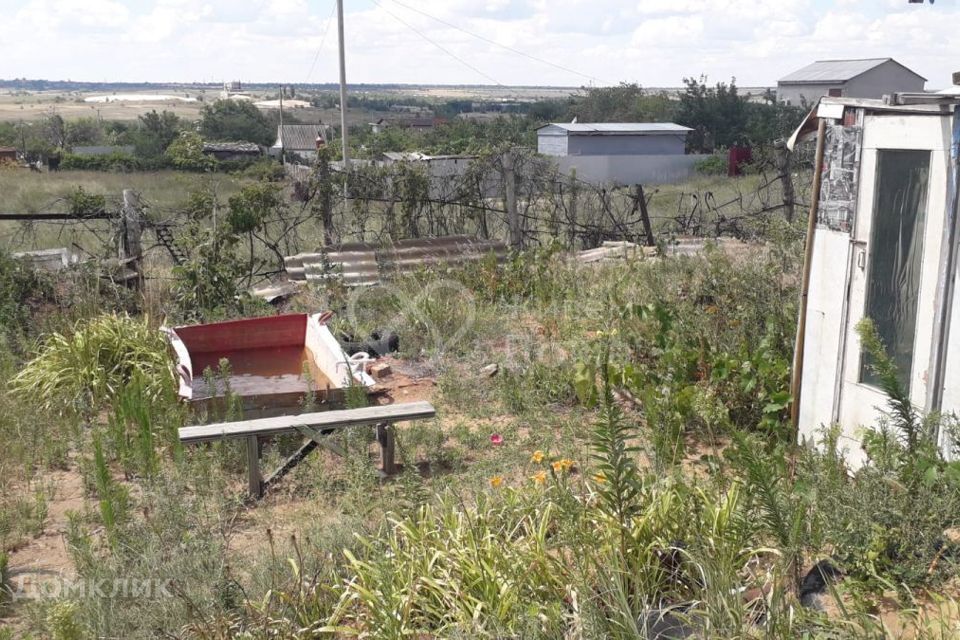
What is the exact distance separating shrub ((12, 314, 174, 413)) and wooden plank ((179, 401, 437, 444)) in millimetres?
1295

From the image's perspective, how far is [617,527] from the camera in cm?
369

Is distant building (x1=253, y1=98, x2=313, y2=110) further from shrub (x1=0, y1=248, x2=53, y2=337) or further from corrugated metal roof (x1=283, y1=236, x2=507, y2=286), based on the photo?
shrub (x1=0, y1=248, x2=53, y2=337)

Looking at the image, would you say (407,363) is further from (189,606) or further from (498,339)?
(189,606)

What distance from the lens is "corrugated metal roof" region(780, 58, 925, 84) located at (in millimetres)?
48950

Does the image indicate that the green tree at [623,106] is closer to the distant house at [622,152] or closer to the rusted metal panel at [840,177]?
the distant house at [622,152]

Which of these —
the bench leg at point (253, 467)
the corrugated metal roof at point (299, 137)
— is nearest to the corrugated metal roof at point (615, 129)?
the corrugated metal roof at point (299, 137)

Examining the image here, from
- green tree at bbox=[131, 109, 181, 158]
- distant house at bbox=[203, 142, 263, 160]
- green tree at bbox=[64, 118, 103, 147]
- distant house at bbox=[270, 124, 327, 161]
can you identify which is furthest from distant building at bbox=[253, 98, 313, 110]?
distant house at bbox=[203, 142, 263, 160]

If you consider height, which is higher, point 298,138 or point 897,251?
point 298,138

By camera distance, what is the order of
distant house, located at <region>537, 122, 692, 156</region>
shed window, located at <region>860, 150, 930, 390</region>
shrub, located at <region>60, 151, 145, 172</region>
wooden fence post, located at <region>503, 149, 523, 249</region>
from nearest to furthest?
shed window, located at <region>860, 150, 930, 390</region> < wooden fence post, located at <region>503, 149, 523, 249</region> < distant house, located at <region>537, 122, 692, 156</region> < shrub, located at <region>60, 151, 145, 172</region>

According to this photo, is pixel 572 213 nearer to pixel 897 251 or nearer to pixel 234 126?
pixel 897 251

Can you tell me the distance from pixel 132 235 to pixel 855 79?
47304 mm

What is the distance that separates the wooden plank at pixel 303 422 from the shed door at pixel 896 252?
107 inches

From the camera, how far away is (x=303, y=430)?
5562 mm

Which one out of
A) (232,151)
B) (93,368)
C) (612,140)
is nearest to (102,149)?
(232,151)
